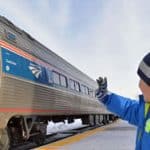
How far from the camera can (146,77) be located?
2492mm

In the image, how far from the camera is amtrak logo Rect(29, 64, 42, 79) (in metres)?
11.3

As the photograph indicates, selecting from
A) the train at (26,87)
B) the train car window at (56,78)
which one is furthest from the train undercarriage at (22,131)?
the train car window at (56,78)

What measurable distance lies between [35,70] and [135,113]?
8.85m

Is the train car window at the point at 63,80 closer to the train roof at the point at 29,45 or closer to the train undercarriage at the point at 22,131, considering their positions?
the train roof at the point at 29,45

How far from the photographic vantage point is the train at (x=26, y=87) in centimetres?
934

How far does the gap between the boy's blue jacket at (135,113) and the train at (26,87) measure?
234 inches

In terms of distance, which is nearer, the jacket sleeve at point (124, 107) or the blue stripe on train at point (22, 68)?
the jacket sleeve at point (124, 107)

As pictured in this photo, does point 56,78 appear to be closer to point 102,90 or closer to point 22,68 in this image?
point 22,68

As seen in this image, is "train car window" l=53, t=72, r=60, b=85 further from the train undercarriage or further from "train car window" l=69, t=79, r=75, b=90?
"train car window" l=69, t=79, r=75, b=90

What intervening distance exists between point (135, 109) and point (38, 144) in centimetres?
1034

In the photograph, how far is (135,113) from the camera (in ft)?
9.66

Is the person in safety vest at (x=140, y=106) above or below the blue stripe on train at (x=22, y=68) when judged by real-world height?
A: below

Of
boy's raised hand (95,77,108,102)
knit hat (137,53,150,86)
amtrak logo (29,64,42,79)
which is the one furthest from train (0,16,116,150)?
knit hat (137,53,150,86)

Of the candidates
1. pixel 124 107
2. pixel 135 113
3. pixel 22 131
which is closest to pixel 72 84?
pixel 22 131
